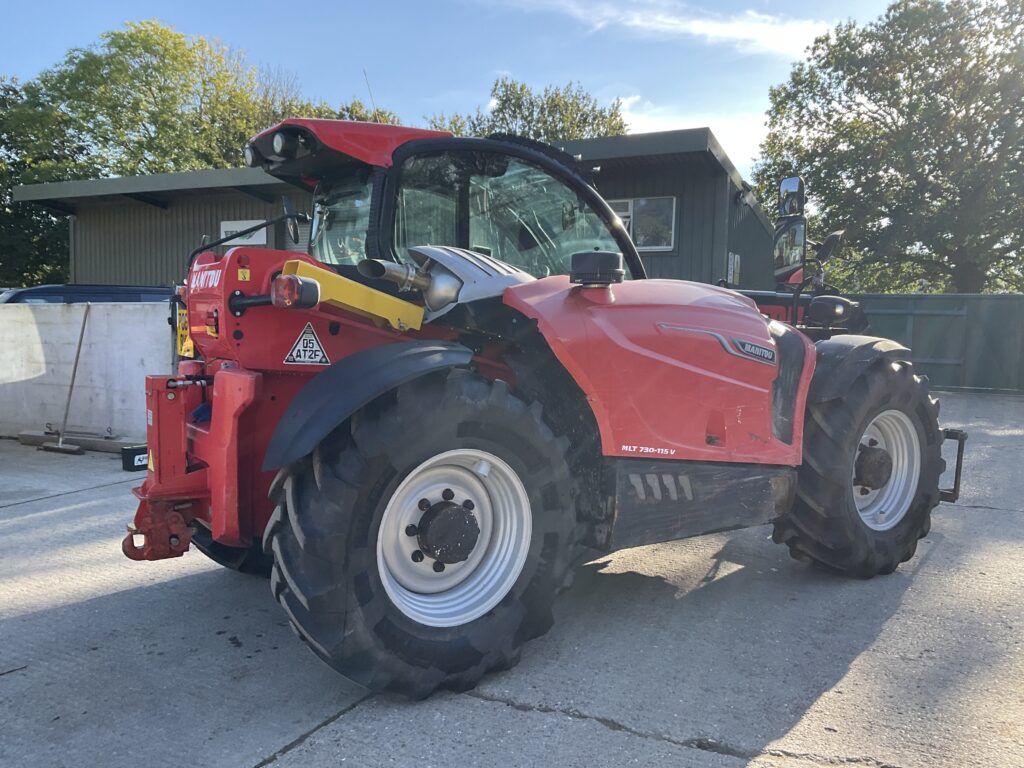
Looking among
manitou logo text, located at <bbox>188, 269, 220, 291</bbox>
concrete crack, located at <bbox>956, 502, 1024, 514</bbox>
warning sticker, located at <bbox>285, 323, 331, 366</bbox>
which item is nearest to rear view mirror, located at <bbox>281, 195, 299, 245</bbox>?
manitou logo text, located at <bbox>188, 269, 220, 291</bbox>

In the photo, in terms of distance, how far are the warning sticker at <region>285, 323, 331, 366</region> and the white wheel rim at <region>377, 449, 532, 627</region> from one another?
693mm

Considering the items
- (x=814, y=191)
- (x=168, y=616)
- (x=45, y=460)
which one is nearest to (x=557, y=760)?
(x=168, y=616)

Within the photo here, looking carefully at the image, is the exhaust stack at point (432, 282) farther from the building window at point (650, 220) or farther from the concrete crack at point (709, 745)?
the building window at point (650, 220)

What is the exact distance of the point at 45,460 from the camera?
806 cm

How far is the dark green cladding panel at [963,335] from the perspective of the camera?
15.1 meters

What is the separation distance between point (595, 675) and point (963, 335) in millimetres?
15422

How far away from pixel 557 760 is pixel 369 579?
87cm

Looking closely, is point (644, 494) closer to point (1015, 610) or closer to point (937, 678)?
point (937, 678)

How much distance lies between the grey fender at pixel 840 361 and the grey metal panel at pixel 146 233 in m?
15.3

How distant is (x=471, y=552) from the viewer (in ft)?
9.95

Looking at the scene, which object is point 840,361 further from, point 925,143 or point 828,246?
point 925,143

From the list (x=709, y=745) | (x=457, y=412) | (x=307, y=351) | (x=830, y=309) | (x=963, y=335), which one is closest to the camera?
(x=709, y=745)

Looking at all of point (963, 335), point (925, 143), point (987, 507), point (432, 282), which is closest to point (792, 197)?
point (987, 507)

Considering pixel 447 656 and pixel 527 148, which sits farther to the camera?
pixel 527 148
